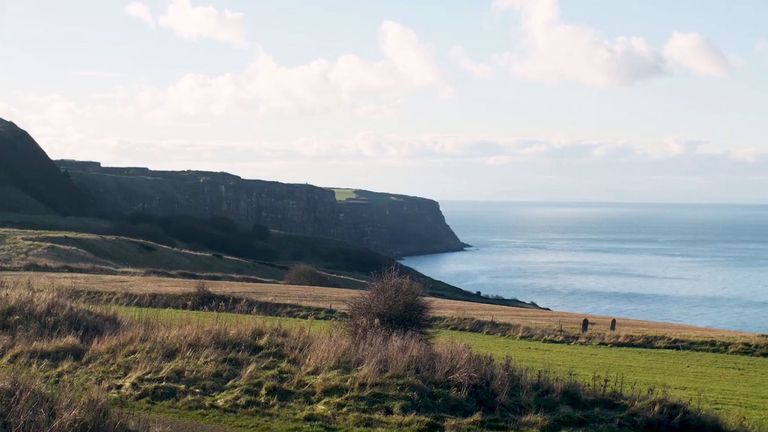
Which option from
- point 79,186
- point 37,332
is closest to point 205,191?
point 79,186

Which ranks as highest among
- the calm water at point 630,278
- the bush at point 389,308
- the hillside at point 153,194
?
the hillside at point 153,194

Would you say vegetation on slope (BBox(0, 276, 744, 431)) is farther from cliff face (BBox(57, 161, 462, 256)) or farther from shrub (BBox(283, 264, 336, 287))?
cliff face (BBox(57, 161, 462, 256))

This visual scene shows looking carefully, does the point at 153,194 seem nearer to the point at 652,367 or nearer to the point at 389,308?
the point at 652,367

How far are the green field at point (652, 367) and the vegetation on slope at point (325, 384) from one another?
4.90ft

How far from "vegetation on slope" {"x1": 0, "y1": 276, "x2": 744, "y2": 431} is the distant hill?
3495 inches

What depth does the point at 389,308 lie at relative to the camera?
18.9 metres

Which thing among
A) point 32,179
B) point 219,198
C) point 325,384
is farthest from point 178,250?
point 219,198

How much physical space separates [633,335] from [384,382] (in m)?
21.0

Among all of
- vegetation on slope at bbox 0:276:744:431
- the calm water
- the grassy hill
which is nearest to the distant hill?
the grassy hill

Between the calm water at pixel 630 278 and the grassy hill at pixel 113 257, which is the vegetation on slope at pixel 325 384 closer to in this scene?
the grassy hill at pixel 113 257

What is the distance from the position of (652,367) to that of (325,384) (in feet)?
44.3

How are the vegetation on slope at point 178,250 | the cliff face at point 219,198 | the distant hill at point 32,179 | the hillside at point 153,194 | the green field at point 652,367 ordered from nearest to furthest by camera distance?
the green field at point 652,367 → the vegetation on slope at point 178,250 → the distant hill at point 32,179 → the hillside at point 153,194 → the cliff face at point 219,198

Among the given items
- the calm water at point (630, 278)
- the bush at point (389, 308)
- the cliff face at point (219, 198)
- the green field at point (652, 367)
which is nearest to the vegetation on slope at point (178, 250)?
the bush at point (389, 308)

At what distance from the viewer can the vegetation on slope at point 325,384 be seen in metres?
12.2
